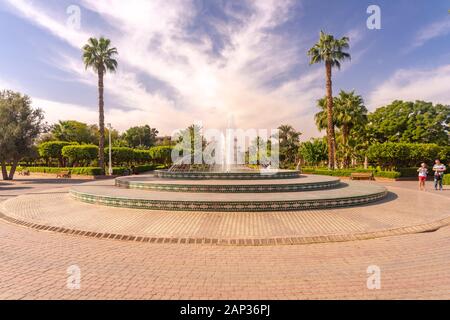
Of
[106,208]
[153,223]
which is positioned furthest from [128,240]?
[106,208]

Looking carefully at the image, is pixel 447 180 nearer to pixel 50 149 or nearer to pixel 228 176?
pixel 228 176

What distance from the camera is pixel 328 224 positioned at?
23.5 feet

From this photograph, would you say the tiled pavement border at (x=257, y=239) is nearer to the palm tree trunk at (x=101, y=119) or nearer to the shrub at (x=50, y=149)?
the palm tree trunk at (x=101, y=119)

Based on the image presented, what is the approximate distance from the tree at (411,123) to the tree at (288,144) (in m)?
18.7

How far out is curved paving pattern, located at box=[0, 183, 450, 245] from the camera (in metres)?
6.18

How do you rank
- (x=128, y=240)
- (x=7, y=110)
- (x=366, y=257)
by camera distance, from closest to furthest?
(x=366, y=257), (x=128, y=240), (x=7, y=110)

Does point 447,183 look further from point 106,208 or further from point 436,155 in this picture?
point 106,208

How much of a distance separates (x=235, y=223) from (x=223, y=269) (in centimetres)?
288

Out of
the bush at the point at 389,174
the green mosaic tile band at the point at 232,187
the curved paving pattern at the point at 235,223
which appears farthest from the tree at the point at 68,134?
the bush at the point at 389,174

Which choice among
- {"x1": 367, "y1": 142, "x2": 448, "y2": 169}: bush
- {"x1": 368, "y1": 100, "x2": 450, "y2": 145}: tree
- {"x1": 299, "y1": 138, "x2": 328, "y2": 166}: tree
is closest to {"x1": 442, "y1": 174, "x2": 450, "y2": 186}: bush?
{"x1": 367, "y1": 142, "x2": 448, "y2": 169}: bush

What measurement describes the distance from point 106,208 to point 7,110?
917 inches

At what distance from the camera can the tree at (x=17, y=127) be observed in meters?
22.9

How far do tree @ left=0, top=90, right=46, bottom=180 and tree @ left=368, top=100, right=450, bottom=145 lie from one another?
47.9 metres

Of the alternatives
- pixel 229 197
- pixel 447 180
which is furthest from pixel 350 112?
pixel 229 197
